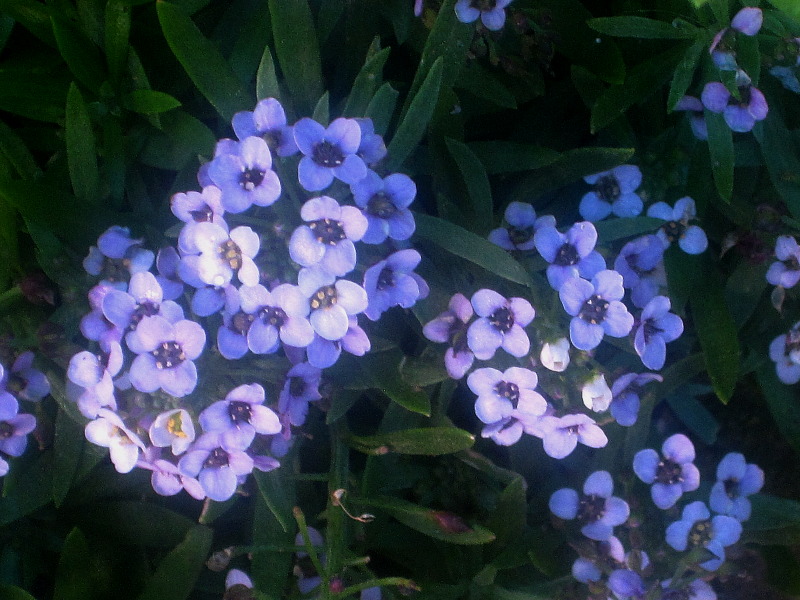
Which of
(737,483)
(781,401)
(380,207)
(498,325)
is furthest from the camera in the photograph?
(781,401)

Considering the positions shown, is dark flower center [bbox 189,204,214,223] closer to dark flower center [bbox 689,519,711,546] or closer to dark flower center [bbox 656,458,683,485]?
dark flower center [bbox 656,458,683,485]

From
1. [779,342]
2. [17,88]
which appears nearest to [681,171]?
[779,342]

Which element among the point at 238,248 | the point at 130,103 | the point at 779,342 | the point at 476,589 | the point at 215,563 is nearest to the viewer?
the point at 238,248

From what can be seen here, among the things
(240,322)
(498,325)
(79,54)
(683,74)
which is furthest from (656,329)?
(79,54)

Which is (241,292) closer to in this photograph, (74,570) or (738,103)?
(74,570)

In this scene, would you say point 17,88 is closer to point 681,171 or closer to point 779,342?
point 681,171

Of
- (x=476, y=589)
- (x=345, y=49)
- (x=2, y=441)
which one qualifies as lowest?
(x=476, y=589)
